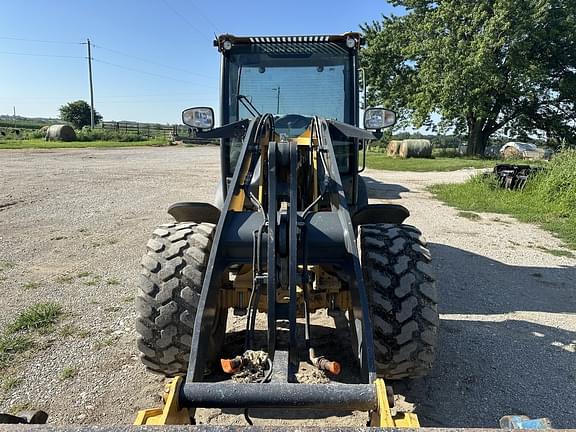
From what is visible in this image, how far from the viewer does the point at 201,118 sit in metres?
4.32

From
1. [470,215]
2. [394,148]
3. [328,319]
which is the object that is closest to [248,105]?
[328,319]

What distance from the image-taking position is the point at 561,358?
3.71 metres

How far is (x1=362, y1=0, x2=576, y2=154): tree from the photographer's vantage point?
2552 cm

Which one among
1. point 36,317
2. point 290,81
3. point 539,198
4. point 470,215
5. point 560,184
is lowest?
point 36,317

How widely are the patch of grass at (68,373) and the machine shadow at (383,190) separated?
9.75 meters

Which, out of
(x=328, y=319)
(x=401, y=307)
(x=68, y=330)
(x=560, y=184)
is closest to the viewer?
(x=401, y=307)

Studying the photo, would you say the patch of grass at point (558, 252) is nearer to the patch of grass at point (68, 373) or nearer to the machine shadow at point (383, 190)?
the machine shadow at point (383, 190)

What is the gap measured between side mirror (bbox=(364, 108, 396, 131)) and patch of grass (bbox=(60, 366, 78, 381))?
3.23m

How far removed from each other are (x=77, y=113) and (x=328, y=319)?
183ft

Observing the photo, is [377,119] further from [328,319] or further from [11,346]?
[11,346]

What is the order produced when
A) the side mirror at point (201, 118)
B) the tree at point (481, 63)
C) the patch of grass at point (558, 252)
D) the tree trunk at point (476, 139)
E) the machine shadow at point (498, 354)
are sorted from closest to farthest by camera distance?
the machine shadow at point (498, 354), the side mirror at point (201, 118), the patch of grass at point (558, 252), the tree at point (481, 63), the tree trunk at point (476, 139)

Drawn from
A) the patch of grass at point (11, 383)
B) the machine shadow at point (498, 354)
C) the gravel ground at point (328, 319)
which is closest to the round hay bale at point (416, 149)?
the gravel ground at point (328, 319)

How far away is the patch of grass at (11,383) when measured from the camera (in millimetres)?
3152

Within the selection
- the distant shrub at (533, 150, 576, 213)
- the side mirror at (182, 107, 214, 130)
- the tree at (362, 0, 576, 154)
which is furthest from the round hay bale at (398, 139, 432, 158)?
the side mirror at (182, 107, 214, 130)
